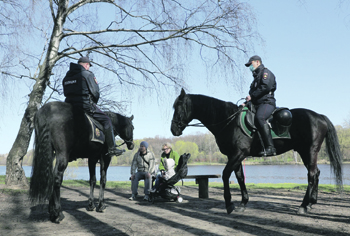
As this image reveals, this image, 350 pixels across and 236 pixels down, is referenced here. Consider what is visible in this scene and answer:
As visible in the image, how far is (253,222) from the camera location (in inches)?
229

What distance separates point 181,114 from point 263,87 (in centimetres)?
183

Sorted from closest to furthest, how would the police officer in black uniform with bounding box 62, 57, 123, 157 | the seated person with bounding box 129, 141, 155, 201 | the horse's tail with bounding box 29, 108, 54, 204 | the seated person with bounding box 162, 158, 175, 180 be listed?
the horse's tail with bounding box 29, 108, 54, 204 → the police officer in black uniform with bounding box 62, 57, 123, 157 → the seated person with bounding box 162, 158, 175, 180 → the seated person with bounding box 129, 141, 155, 201

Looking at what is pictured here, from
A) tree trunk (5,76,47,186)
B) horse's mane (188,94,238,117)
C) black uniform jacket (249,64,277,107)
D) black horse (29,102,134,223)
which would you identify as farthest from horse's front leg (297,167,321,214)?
tree trunk (5,76,47,186)

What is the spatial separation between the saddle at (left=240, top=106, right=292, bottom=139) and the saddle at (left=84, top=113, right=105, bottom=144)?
2.90 m

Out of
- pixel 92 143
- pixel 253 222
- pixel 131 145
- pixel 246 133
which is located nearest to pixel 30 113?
pixel 131 145

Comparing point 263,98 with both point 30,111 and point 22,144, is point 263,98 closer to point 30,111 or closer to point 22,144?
point 30,111

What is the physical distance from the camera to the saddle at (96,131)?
641 cm

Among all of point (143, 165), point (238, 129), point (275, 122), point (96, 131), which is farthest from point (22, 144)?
point (275, 122)

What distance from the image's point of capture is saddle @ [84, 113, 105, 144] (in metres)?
6.41

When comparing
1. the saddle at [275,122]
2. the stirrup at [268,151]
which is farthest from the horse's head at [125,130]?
the stirrup at [268,151]

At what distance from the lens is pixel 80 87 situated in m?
6.39

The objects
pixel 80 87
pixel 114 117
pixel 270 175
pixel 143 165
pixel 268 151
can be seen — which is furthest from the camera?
pixel 270 175

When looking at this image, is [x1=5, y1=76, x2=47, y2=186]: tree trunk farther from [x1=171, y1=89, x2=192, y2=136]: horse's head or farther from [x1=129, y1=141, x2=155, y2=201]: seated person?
[x1=171, y1=89, x2=192, y2=136]: horse's head

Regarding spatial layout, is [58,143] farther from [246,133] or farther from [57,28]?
[57,28]
